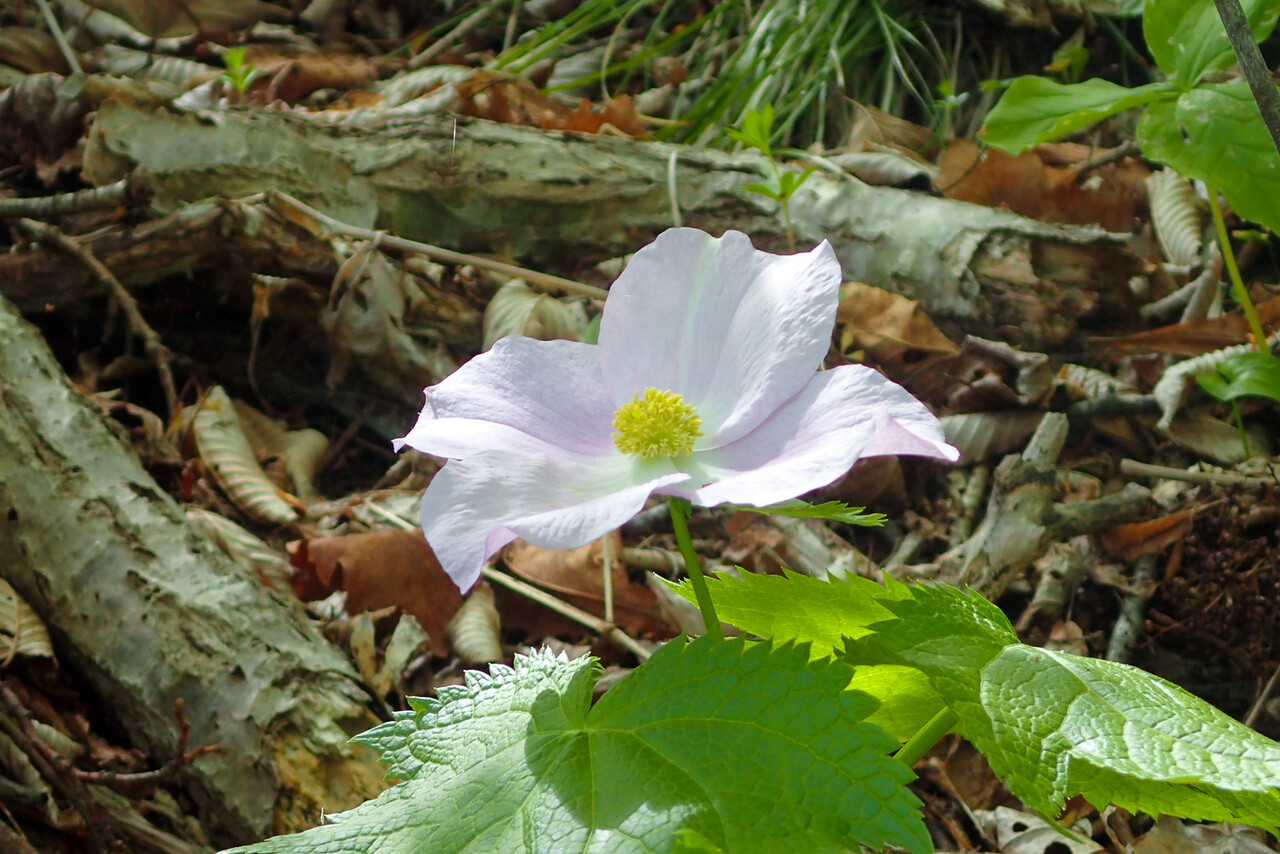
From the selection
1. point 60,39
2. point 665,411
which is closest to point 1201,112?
point 665,411

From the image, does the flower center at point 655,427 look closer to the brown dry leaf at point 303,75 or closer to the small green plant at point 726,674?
the small green plant at point 726,674

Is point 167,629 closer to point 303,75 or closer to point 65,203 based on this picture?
point 65,203

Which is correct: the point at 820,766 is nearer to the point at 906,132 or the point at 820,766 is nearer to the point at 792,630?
the point at 792,630

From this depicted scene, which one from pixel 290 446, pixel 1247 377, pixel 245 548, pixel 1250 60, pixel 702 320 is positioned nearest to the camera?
pixel 702 320

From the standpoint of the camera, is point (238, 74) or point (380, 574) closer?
point (380, 574)

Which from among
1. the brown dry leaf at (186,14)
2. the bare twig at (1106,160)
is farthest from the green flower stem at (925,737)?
the brown dry leaf at (186,14)

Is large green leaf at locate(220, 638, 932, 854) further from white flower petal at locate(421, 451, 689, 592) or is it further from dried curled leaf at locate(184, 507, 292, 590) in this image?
dried curled leaf at locate(184, 507, 292, 590)

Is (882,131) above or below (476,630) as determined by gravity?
above
